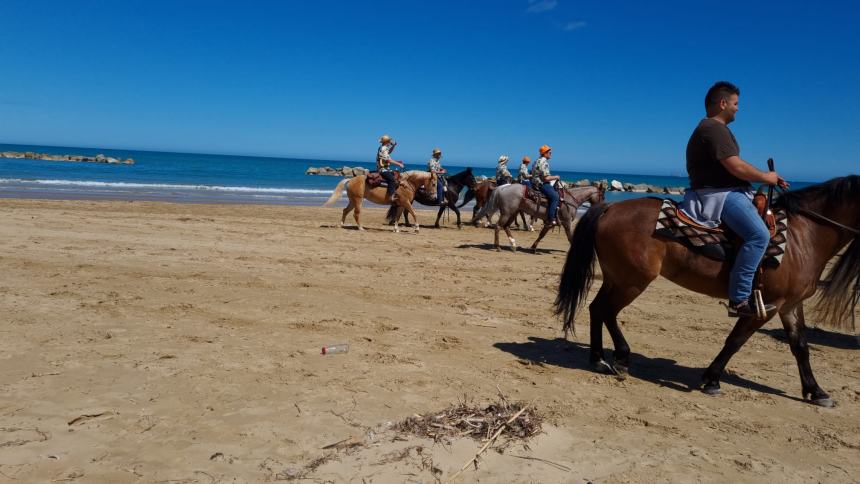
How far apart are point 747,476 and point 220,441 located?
3247 millimetres

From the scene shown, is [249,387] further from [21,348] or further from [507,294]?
[507,294]

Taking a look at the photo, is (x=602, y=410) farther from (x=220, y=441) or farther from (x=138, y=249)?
(x=138, y=249)

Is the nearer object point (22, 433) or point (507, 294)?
point (22, 433)

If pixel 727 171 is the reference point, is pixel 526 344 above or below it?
below

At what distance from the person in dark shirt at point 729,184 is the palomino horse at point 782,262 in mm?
209

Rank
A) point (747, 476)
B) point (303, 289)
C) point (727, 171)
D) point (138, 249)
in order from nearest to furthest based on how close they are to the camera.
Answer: point (747, 476)
point (727, 171)
point (303, 289)
point (138, 249)

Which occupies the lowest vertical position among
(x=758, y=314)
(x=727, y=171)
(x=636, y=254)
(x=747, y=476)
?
(x=747, y=476)

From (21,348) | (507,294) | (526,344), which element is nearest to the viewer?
(21,348)

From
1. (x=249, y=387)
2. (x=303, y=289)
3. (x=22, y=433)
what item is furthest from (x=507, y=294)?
(x=22, y=433)

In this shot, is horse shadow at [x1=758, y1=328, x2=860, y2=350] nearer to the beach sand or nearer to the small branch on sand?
the beach sand

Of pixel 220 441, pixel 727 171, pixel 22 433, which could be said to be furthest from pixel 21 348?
pixel 727 171

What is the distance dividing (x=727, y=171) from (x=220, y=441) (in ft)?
14.0

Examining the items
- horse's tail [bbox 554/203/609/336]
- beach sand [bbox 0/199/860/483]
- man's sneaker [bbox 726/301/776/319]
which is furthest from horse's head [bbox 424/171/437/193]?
man's sneaker [bbox 726/301/776/319]

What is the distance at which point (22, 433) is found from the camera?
3299 mm
